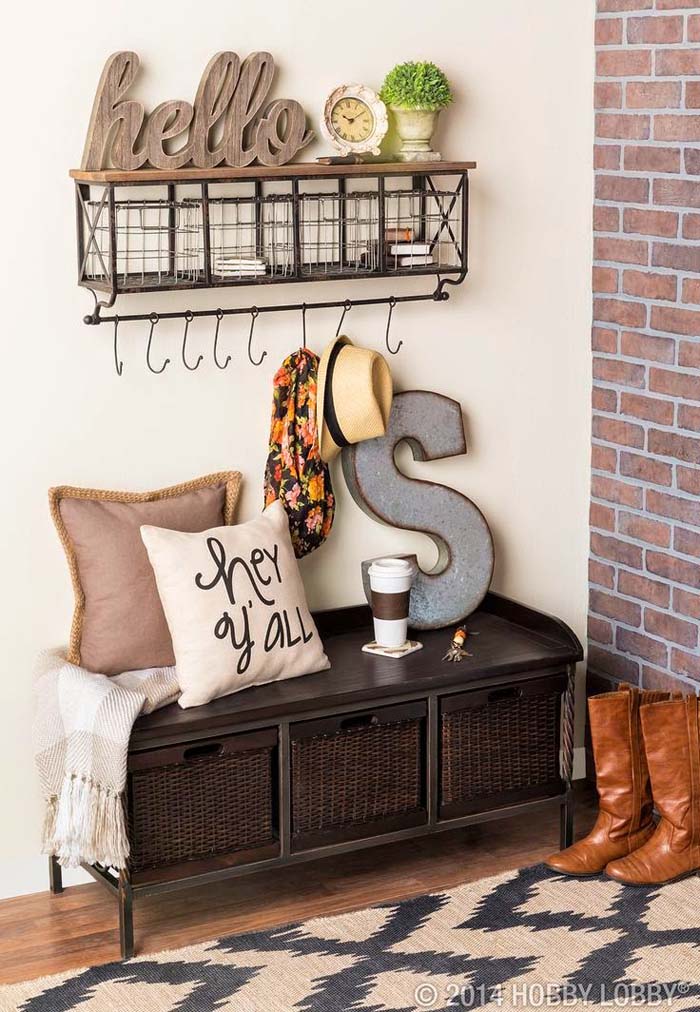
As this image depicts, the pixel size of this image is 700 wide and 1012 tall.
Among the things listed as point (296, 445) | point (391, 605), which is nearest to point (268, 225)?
point (296, 445)

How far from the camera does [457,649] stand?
10.8ft

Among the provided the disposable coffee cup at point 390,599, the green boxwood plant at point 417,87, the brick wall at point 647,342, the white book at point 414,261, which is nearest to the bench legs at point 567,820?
the brick wall at point 647,342

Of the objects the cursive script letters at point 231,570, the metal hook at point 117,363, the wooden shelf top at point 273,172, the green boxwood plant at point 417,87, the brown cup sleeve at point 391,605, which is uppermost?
the green boxwood plant at point 417,87

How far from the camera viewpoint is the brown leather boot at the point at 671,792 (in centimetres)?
320

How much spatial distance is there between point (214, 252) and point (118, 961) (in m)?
1.52

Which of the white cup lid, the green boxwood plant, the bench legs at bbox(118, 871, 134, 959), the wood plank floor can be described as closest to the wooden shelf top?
the green boxwood plant

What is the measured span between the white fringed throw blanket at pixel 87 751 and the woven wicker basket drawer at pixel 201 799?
53 mm

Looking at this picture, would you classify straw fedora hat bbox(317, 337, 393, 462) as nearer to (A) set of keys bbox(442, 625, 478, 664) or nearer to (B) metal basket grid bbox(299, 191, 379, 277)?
(B) metal basket grid bbox(299, 191, 379, 277)

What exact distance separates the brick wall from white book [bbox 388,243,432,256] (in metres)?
0.55

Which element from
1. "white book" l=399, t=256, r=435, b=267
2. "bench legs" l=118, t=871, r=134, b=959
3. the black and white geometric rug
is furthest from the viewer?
"white book" l=399, t=256, r=435, b=267

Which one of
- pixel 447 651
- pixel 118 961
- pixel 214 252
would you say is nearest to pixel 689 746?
pixel 447 651

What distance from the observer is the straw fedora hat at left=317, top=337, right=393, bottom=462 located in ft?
10.7

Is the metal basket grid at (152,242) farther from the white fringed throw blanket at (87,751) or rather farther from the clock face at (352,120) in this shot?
the white fringed throw blanket at (87,751)

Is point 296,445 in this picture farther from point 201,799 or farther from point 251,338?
point 201,799
